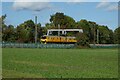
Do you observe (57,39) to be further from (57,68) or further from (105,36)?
(57,68)

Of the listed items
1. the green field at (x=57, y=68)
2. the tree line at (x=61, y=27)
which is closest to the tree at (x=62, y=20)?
the tree line at (x=61, y=27)

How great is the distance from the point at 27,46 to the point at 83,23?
44286 millimetres

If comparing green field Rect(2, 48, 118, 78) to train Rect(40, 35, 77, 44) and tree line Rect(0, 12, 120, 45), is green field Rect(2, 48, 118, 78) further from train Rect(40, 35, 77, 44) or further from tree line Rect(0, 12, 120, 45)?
tree line Rect(0, 12, 120, 45)

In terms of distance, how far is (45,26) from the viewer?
121 m

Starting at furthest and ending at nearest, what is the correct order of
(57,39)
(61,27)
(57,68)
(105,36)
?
1. (61,27)
2. (105,36)
3. (57,39)
4. (57,68)

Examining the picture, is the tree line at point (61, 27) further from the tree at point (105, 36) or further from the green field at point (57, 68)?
the green field at point (57, 68)

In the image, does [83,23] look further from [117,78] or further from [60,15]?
[117,78]

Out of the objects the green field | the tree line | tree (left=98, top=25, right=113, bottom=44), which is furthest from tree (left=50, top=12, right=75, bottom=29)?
the green field

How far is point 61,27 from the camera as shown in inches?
4656

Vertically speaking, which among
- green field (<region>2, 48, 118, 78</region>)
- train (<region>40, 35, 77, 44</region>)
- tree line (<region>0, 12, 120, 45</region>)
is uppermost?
tree line (<region>0, 12, 120, 45</region>)

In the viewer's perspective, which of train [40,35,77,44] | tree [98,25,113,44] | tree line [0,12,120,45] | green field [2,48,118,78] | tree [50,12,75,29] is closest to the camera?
green field [2,48,118,78]

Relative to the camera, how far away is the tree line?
98938 mm

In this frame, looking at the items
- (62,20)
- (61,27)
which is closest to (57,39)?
(61,27)

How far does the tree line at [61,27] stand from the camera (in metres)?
98.9
